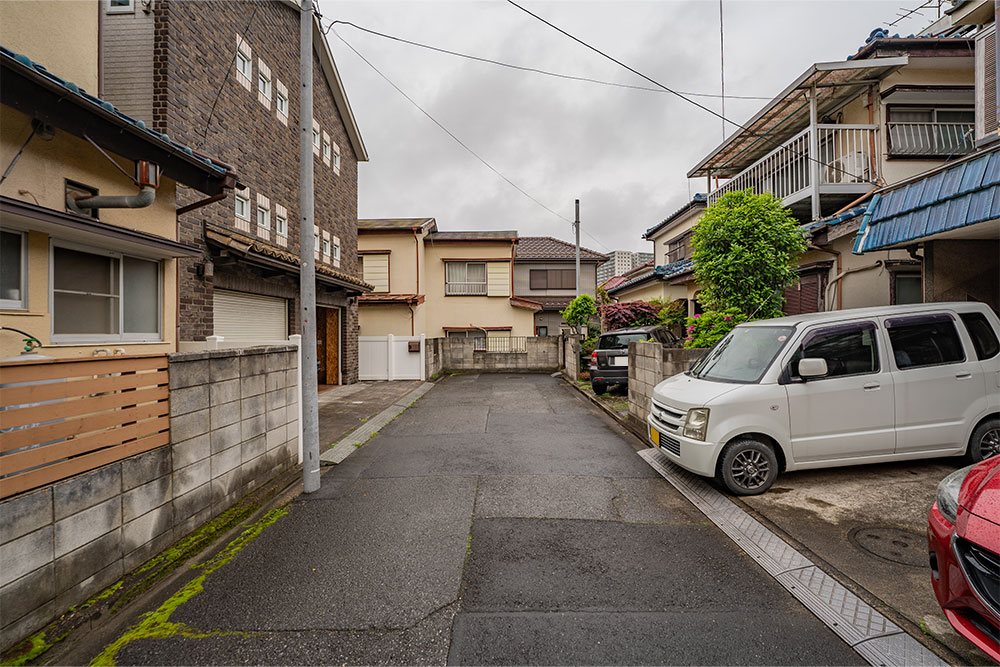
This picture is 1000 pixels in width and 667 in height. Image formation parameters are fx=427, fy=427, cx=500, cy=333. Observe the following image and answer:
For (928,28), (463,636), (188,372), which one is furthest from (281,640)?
(928,28)

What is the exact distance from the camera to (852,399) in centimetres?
423

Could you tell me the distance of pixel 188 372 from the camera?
3598 mm

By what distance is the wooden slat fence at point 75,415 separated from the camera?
2344 millimetres

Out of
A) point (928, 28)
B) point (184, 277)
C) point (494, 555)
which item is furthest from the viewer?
point (928, 28)

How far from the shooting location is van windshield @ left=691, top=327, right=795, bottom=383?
4473mm

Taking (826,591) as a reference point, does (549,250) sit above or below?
above

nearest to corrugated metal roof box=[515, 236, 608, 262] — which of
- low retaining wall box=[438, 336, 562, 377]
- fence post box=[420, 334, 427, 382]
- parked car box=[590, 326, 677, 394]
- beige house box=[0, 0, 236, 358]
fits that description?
low retaining wall box=[438, 336, 562, 377]

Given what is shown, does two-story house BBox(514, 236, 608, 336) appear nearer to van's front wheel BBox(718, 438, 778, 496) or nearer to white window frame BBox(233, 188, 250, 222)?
white window frame BBox(233, 188, 250, 222)

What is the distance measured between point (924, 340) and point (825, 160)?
6.55 meters

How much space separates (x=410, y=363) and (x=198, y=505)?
1148 cm

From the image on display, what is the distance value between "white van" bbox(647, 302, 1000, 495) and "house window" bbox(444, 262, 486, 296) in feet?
51.3

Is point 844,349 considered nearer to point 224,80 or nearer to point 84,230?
point 84,230

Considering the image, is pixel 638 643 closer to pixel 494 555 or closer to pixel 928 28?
pixel 494 555

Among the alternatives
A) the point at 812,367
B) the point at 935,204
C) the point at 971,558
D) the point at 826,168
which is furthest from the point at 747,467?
the point at 826,168
